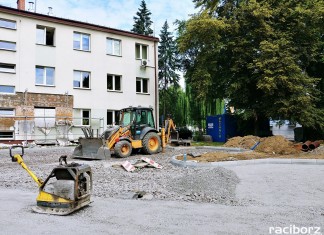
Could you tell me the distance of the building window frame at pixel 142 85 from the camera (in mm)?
29031

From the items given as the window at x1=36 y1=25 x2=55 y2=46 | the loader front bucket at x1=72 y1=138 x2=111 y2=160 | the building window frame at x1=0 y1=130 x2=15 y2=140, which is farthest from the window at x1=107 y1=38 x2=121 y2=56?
the loader front bucket at x1=72 y1=138 x2=111 y2=160

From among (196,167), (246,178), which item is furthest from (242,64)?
(246,178)

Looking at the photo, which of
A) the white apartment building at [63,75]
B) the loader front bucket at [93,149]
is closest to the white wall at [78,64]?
the white apartment building at [63,75]

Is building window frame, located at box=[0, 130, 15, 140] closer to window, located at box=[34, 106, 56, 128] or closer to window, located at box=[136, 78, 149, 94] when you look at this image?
window, located at box=[34, 106, 56, 128]

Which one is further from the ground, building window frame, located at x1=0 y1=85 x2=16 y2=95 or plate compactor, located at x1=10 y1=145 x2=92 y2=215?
building window frame, located at x1=0 y1=85 x2=16 y2=95

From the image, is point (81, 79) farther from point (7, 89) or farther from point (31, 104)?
point (7, 89)

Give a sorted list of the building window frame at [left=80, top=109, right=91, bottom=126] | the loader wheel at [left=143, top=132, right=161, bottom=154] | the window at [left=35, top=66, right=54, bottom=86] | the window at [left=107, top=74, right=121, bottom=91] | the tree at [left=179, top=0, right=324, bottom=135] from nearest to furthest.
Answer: the loader wheel at [left=143, top=132, right=161, bottom=154], the tree at [left=179, top=0, right=324, bottom=135], the window at [left=35, top=66, right=54, bottom=86], the building window frame at [left=80, top=109, right=91, bottom=126], the window at [left=107, top=74, right=121, bottom=91]

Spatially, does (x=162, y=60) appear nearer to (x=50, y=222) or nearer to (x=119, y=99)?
(x=119, y=99)

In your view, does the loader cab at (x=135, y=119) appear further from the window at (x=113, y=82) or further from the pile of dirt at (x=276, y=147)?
the window at (x=113, y=82)

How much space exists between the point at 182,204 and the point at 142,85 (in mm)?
22803

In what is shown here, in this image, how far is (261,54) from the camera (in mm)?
23844

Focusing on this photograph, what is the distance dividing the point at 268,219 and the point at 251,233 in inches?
35.3

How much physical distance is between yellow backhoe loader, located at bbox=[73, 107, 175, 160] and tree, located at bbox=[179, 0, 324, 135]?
29.7 feet

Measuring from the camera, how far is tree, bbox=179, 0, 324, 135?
76.1ft
